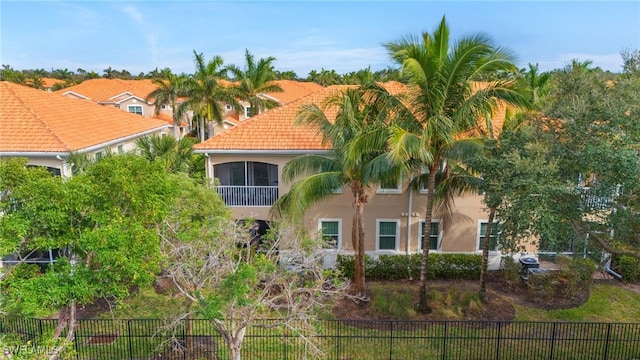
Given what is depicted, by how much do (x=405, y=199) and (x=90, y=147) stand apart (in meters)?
13.4

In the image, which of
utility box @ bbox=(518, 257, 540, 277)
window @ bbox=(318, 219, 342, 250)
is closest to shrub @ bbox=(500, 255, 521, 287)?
utility box @ bbox=(518, 257, 540, 277)

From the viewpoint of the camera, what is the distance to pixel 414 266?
18.1 m

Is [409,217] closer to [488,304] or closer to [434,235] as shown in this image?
[434,235]

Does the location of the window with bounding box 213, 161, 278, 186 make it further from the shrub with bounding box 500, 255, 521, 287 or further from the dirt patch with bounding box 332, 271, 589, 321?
the shrub with bounding box 500, 255, 521, 287

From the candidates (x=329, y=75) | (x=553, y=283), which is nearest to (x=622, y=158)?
(x=553, y=283)

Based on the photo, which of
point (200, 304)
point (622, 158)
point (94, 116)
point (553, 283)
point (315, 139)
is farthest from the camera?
point (94, 116)

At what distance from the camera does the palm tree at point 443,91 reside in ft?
41.2

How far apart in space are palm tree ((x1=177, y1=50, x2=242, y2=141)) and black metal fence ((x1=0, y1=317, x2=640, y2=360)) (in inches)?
898

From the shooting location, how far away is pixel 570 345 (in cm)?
1337

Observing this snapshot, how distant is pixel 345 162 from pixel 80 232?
775 centimetres

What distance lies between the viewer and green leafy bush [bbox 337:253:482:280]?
18.1m

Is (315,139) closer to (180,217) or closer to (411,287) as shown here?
(411,287)

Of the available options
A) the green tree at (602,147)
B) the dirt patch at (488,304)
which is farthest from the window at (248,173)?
the green tree at (602,147)

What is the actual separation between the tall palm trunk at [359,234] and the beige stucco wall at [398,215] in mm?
Answer: 2890
